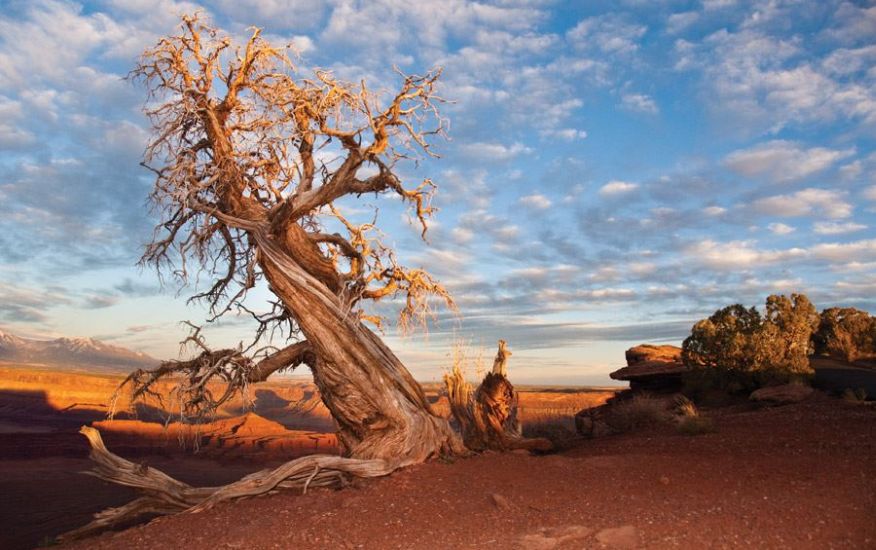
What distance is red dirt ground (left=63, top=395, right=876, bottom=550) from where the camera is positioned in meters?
6.09

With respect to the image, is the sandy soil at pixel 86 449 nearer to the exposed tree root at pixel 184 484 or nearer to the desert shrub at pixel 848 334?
the exposed tree root at pixel 184 484

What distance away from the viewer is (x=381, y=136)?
30.4 ft

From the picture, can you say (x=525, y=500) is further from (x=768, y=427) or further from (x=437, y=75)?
(x=768, y=427)

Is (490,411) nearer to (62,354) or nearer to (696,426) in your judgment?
(696,426)

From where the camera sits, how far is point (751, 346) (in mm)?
19844

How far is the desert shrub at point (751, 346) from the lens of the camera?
19.6m

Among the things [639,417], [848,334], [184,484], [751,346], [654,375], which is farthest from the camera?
[848,334]

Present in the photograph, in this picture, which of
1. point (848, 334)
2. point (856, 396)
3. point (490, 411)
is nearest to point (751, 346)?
point (856, 396)

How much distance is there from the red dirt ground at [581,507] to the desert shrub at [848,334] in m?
17.1

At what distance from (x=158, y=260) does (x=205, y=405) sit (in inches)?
105

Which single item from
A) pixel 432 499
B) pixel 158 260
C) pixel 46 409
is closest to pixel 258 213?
pixel 158 260

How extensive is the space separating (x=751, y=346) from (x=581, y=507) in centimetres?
1536

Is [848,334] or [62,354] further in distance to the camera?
[62,354]

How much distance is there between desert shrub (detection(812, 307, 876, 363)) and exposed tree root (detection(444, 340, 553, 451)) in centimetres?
1920
